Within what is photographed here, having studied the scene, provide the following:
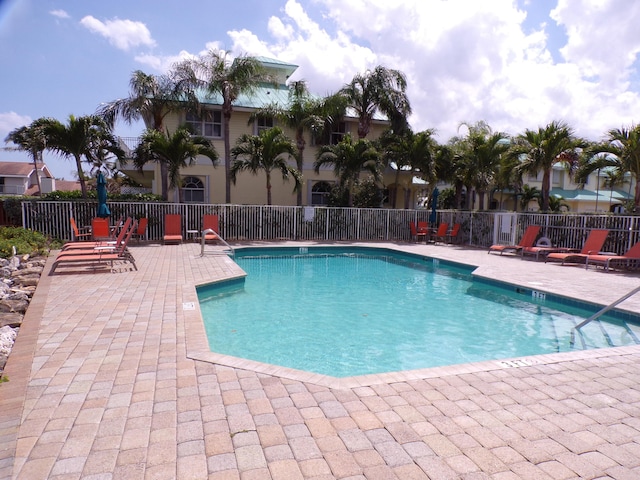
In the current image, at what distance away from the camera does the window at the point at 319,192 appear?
938 inches

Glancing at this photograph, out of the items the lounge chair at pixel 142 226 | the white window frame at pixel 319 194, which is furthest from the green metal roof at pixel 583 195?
the lounge chair at pixel 142 226

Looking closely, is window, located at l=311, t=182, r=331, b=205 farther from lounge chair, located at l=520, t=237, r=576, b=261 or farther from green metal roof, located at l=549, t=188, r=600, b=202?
green metal roof, located at l=549, t=188, r=600, b=202

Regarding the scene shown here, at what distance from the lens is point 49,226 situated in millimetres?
14750

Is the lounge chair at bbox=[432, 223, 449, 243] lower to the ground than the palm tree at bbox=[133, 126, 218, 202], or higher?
lower

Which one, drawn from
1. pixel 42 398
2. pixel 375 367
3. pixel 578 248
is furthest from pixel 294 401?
pixel 578 248

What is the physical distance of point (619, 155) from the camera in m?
13.8

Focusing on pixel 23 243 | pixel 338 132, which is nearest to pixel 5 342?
pixel 23 243

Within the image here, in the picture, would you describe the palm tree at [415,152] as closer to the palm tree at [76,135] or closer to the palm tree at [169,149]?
the palm tree at [169,149]

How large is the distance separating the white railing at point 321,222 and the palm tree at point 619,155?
181cm

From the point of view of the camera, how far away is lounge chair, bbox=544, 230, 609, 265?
39.6ft

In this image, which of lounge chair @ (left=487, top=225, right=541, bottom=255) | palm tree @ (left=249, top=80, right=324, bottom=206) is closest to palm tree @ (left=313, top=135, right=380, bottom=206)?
palm tree @ (left=249, top=80, right=324, bottom=206)

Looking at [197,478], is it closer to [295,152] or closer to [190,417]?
[190,417]

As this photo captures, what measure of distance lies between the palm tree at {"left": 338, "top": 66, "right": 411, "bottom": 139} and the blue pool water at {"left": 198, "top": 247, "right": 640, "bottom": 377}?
12.5m

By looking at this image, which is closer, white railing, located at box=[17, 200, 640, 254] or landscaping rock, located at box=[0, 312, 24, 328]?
landscaping rock, located at box=[0, 312, 24, 328]
